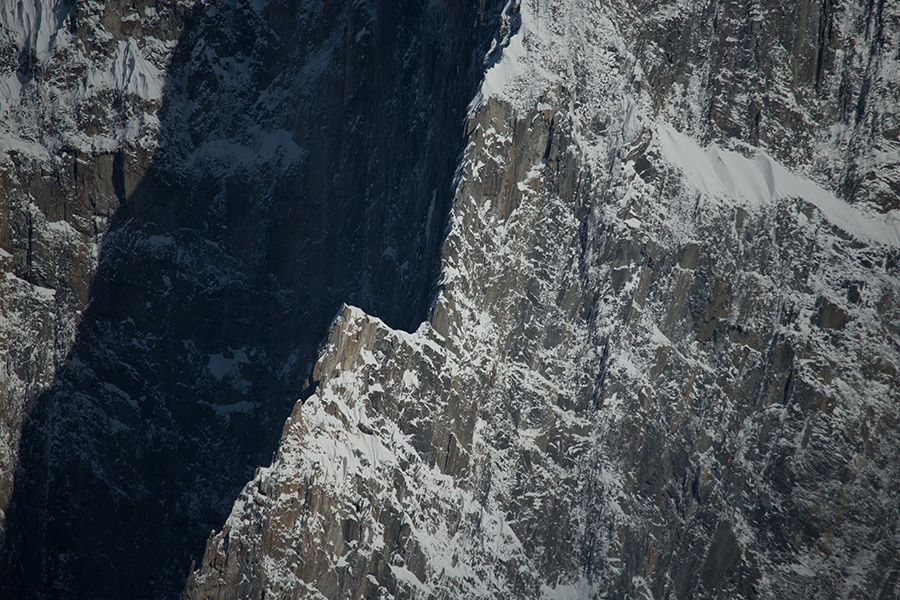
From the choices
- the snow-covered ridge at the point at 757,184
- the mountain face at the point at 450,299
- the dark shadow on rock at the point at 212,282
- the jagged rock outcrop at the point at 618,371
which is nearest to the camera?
the jagged rock outcrop at the point at 618,371

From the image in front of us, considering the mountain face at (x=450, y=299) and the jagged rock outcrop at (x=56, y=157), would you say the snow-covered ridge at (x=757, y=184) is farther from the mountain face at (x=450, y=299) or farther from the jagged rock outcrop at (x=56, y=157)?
the jagged rock outcrop at (x=56, y=157)

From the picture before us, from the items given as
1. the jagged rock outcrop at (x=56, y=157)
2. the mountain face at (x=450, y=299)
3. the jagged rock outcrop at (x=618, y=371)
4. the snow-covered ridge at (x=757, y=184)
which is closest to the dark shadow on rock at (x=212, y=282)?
the mountain face at (x=450, y=299)

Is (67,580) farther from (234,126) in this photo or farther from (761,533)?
(761,533)

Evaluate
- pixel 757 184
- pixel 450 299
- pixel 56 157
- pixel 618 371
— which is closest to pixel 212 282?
pixel 56 157

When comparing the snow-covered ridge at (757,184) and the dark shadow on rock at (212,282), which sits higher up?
the snow-covered ridge at (757,184)

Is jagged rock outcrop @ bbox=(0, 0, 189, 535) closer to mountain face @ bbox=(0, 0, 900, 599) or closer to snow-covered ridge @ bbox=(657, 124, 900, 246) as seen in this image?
mountain face @ bbox=(0, 0, 900, 599)
